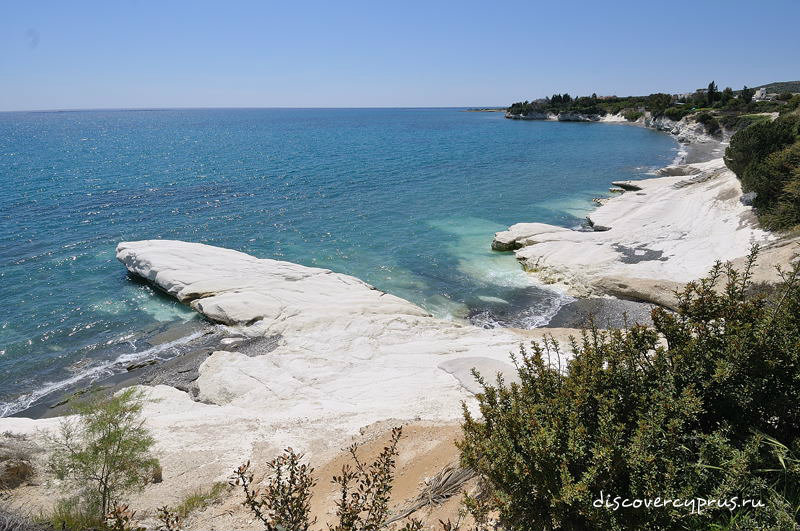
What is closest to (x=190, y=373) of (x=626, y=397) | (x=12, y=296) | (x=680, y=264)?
(x=12, y=296)

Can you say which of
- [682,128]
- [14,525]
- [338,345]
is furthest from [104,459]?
[682,128]

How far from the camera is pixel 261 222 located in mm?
36719

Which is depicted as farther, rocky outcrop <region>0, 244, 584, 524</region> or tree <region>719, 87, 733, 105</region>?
tree <region>719, 87, 733, 105</region>

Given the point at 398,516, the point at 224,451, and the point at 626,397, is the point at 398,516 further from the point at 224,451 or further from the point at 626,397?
the point at 224,451

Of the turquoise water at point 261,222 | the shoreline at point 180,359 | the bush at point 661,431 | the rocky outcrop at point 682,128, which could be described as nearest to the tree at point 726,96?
the rocky outcrop at point 682,128

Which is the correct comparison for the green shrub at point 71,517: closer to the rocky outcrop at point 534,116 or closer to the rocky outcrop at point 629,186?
the rocky outcrop at point 629,186

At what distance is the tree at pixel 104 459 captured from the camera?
8.46 metres

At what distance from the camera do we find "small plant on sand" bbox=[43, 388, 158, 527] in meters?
8.44

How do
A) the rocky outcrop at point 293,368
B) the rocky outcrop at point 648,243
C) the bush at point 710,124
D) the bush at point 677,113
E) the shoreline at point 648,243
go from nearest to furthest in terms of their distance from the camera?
the rocky outcrop at point 293,368, the shoreline at point 648,243, the rocky outcrop at point 648,243, the bush at point 710,124, the bush at point 677,113

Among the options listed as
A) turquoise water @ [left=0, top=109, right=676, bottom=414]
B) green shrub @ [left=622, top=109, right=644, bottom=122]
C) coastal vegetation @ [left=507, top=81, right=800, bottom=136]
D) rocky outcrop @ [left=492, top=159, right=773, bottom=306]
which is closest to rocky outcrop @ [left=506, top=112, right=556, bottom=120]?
coastal vegetation @ [left=507, top=81, right=800, bottom=136]

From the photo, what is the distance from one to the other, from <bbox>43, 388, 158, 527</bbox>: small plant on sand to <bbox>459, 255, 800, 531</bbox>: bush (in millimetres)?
6868

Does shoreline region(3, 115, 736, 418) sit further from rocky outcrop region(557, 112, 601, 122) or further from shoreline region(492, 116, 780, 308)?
rocky outcrop region(557, 112, 601, 122)

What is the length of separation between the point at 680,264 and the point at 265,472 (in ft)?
78.5

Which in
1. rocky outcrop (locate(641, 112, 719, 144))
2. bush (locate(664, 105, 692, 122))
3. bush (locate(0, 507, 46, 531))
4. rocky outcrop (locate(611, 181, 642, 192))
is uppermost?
bush (locate(664, 105, 692, 122))
